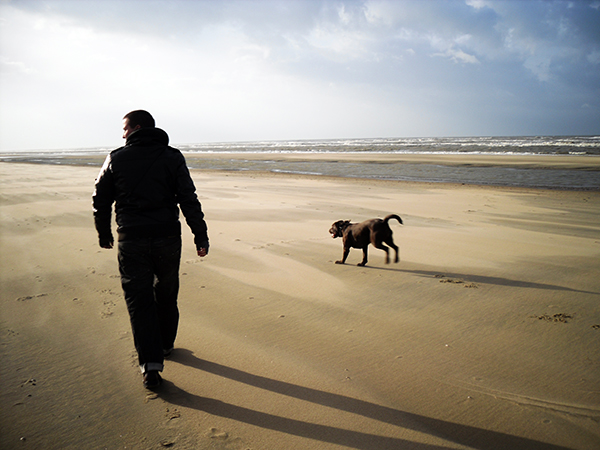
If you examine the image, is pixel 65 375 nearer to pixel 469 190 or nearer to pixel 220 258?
pixel 220 258

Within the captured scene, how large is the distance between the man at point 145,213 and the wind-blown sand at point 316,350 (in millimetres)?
522

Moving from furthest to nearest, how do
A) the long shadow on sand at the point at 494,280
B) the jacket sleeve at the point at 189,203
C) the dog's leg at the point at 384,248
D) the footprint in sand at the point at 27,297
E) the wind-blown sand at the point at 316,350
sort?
the dog's leg at the point at 384,248, the long shadow on sand at the point at 494,280, the footprint in sand at the point at 27,297, the jacket sleeve at the point at 189,203, the wind-blown sand at the point at 316,350

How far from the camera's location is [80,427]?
254 cm

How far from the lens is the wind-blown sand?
253cm

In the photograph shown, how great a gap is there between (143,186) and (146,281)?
750 mm

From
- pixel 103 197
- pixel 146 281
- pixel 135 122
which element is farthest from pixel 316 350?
pixel 135 122

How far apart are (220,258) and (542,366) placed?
471 cm

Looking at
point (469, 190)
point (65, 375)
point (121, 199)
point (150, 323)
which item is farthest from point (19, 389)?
point (469, 190)

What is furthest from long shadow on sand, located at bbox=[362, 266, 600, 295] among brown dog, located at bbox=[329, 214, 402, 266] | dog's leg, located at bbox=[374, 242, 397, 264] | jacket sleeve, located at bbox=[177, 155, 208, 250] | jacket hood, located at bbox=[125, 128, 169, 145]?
jacket hood, located at bbox=[125, 128, 169, 145]

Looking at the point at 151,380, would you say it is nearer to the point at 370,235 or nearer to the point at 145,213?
the point at 145,213

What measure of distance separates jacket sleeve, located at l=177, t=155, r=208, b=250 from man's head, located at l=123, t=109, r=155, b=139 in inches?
16.3

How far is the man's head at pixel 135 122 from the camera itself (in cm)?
304

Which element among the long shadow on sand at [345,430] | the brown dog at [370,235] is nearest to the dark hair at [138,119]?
the long shadow on sand at [345,430]

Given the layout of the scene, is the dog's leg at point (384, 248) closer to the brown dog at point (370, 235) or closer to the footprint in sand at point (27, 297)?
the brown dog at point (370, 235)
